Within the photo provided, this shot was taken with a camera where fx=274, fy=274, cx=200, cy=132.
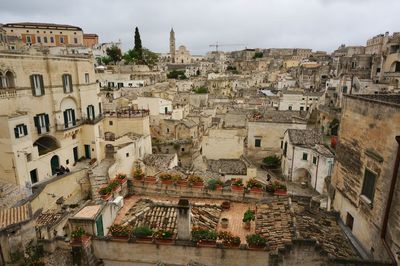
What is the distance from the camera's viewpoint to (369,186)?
11133 mm

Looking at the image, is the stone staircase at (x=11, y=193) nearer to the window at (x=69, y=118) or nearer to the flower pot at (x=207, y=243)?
the window at (x=69, y=118)

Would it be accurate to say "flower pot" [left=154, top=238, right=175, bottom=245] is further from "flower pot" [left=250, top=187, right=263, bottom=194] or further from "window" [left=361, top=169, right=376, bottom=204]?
"window" [left=361, top=169, right=376, bottom=204]

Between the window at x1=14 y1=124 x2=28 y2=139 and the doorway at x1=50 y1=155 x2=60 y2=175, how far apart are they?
4466 mm

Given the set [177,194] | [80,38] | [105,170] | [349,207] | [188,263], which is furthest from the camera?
[80,38]

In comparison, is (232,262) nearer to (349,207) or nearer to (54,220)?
(349,207)

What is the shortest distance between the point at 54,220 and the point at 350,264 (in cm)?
1517

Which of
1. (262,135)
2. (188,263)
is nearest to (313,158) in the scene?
(262,135)

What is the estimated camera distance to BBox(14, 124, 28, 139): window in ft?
71.6

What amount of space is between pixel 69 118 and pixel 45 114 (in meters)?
2.82

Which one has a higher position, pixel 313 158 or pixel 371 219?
pixel 371 219

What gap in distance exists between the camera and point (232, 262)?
10.1 m

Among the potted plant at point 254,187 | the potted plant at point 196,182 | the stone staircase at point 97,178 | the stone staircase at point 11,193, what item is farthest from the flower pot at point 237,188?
the stone staircase at point 11,193

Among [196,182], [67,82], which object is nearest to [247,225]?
[196,182]

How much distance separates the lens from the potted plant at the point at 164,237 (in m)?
10.2
